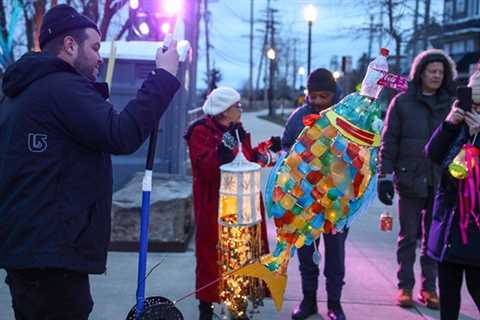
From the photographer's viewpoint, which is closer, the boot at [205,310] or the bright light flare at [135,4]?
the boot at [205,310]

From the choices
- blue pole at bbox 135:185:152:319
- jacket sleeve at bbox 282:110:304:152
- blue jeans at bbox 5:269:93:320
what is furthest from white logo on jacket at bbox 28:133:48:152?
jacket sleeve at bbox 282:110:304:152

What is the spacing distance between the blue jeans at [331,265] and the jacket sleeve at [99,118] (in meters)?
2.30

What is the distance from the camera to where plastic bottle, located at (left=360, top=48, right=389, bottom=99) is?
2912 mm

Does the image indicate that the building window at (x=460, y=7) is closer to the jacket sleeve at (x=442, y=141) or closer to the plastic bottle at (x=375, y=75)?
the jacket sleeve at (x=442, y=141)

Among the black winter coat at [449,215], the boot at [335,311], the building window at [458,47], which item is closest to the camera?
the black winter coat at [449,215]

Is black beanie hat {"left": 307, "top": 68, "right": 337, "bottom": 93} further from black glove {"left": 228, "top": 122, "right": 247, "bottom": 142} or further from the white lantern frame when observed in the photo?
the white lantern frame

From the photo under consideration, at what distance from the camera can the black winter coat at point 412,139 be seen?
453 cm

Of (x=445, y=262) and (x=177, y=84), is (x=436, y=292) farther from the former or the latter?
(x=177, y=84)

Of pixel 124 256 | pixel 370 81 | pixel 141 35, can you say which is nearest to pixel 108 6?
pixel 141 35

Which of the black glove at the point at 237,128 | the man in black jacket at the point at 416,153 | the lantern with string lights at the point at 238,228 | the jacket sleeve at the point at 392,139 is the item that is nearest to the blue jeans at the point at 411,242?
the man in black jacket at the point at 416,153

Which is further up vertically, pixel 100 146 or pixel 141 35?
pixel 141 35

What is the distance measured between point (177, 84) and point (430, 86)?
9.22 ft

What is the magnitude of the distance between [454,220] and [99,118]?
7.51ft

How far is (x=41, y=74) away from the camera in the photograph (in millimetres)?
2139
